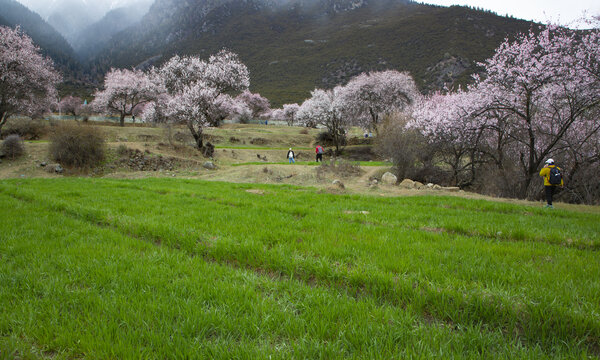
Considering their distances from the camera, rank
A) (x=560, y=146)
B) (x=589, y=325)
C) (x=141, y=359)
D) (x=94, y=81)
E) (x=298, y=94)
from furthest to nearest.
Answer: (x=94, y=81)
(x=298, y=94)
(x=560, y=146)
(x=589, y=325)
(x=141, y=359)

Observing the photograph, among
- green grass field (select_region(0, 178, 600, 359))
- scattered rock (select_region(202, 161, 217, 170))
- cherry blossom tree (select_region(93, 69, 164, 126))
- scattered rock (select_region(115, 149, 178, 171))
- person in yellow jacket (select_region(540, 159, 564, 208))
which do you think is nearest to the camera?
green grass field (select_region(0, 178, 600, 359))

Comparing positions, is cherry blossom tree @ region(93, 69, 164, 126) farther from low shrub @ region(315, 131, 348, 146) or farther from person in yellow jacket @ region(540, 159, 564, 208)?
person in yellow jacket @ region(540, 159, 564, 208)

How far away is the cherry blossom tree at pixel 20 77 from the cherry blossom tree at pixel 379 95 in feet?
124

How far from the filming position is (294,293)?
2.97 metres

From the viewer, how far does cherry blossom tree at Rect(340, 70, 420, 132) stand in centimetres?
4212

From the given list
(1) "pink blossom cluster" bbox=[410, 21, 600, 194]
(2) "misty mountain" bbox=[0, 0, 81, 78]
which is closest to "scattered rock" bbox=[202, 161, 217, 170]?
(1) "pink blossom cluster" bbox=[410, 21, 600, 194]

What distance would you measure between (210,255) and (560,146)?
19327 millimetres

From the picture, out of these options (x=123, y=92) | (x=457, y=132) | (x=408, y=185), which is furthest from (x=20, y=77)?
(x=457, y=132)

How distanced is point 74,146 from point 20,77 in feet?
41.5

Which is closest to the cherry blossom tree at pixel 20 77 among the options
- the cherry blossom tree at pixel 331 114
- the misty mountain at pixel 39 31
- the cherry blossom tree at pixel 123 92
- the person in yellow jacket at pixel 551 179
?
the cherry blossom tree at pixel 123 92

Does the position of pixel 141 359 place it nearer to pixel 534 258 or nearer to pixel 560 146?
pixel 534 258

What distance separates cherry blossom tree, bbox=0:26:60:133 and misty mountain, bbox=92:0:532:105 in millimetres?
68285

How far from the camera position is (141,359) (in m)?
1.96

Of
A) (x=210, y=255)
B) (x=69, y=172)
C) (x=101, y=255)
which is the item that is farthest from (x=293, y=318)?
(x=69, y=172)
